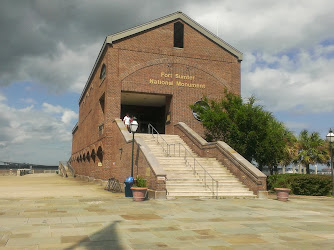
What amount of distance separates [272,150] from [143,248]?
54.7ft

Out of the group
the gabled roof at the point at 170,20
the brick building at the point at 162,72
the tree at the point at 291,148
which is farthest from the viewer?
the tree at the point at 291,148

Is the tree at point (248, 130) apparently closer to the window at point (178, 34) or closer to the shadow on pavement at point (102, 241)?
the window at point (178, 34)

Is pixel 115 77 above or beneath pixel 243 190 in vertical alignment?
above

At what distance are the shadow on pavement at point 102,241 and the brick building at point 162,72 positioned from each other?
1591cm

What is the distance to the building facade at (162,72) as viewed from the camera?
2558 cm

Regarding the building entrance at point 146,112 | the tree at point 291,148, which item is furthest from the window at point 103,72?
the tree at point 291,148

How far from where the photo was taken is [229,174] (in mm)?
18281

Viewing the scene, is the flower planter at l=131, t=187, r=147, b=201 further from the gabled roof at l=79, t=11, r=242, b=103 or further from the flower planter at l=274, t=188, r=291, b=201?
the gabled roof at l=79, t=11, r=242, b=103

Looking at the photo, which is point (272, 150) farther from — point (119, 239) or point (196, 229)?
point (119, 239)

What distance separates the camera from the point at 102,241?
682 centimetres

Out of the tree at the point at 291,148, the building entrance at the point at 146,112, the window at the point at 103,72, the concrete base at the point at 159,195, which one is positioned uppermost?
the window at the point at 103,72

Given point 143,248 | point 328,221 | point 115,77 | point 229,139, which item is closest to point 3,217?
point 143,248

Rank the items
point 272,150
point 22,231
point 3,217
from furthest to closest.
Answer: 1. point 272,150
2. point 3,217
3. point 22,231

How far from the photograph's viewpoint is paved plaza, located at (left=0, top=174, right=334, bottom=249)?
6.73 meters
